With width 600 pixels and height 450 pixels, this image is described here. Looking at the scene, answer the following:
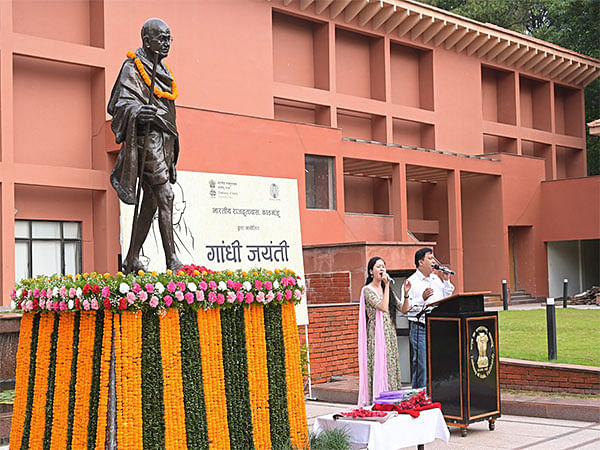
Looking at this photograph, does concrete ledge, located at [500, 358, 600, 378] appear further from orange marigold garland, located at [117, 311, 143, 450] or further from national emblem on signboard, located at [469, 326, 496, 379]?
orange marigold garland, located at [117, 311, 143, 450]

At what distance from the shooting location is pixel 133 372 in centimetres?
541

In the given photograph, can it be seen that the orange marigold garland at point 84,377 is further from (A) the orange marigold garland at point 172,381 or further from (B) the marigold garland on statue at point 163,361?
(A) the orange marigold garland at point 172,381

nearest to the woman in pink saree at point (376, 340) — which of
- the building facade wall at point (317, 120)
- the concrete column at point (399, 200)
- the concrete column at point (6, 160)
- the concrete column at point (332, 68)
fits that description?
the building facade wall at point (317, 120)

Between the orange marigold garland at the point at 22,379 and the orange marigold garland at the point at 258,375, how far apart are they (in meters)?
1.76

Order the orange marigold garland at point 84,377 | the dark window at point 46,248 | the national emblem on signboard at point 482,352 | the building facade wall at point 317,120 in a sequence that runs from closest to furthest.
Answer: the orange marigold garland at point 84,377, the national emblem on signboard at point 482,352, the dark window at point 46,248, the building facade wall at point 317,120

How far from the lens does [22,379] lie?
6.30 metres

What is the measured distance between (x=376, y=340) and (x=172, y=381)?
3187mm

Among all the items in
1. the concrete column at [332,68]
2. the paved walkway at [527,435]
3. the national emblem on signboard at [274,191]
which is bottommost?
the paved walkway at [527,435]

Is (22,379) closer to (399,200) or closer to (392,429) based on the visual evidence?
(392,429)

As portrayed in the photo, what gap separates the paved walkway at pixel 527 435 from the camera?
7312 mm

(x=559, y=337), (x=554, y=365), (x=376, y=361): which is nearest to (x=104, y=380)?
(x=376, y=361)

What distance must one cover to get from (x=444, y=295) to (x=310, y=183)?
1510 centimetres

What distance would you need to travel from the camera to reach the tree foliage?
39.3 metres

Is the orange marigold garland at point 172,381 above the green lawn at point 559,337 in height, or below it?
above
